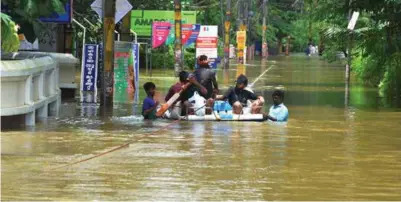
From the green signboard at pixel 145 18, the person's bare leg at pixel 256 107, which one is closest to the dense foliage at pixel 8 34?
the person's bare leg at pixel 256 107

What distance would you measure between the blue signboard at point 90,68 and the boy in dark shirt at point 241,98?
7.08 m

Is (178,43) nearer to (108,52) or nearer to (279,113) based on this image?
(108,52)

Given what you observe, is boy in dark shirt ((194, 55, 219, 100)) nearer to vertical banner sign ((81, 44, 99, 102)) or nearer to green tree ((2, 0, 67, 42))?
green tree ((2, 0, 67, 42))

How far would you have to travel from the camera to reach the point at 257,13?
8256cm

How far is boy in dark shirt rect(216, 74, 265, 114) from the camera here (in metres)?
15.5

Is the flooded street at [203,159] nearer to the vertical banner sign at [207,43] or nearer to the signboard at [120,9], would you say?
the signboard at [120,9]

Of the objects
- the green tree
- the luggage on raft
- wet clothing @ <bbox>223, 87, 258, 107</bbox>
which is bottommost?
the luggage on raft

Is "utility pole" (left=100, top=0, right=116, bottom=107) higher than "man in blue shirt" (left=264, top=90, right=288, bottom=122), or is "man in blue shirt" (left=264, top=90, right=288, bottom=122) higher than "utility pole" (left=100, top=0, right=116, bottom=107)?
"utility pole" (left=100, top=0, right=116, bottom=107)

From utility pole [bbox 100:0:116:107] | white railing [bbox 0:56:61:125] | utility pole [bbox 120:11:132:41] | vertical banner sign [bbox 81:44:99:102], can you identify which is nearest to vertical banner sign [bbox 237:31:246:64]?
utility pole [bbox 120:11:132:41]

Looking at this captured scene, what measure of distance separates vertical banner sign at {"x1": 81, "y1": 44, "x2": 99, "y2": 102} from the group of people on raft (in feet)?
21.7

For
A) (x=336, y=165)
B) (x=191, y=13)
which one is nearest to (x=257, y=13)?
(x=191, y=13)

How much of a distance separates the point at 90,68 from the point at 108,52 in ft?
15.1

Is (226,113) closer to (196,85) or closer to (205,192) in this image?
(196,85)

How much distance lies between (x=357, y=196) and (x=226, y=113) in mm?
7520
